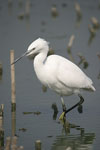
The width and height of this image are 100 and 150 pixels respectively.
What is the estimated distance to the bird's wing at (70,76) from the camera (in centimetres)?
932

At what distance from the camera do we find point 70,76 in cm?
941

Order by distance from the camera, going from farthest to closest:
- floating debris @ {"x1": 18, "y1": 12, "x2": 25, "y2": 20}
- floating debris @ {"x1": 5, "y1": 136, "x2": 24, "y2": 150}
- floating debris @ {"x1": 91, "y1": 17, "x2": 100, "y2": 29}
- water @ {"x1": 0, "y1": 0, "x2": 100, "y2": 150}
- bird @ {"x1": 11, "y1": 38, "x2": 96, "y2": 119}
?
floating debris @ {"x1": 18, "y1": 12, "x2": 25, "y2": 20} → floating debris @ {"x1": 91, "y1": 17, "x2": 100, "y2": 29} → bird @ {"x1": 11, "y1": 38, "x2": 96, "y2": 119} → water @ {"x1": 0, "y1": 0, "x2": 100, "y2": 150} → floating debris @ {"x1": 5, "y1": 136, "x2": 24, "y2": 150}

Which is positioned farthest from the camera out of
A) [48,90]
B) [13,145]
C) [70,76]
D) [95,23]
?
[95,23]

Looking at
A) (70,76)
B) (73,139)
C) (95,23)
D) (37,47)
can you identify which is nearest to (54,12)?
(95,23)

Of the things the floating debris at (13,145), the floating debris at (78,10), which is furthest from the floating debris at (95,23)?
the floating debris at (13,145)

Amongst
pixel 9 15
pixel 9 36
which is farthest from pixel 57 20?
pixel 9 36

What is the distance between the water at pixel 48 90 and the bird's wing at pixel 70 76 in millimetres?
779

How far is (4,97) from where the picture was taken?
11562 millimetres

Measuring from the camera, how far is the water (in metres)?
8.66

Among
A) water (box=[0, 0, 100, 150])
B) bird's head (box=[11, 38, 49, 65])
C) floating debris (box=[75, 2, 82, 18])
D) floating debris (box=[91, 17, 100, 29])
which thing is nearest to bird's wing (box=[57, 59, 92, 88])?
bird's head (box=[11, 38, 49, 65])

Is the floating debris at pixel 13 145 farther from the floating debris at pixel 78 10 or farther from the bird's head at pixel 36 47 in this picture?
the floating debris at pixel 78 10

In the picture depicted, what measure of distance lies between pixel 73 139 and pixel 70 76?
148 cm

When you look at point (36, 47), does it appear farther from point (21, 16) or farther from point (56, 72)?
point (21, 16)

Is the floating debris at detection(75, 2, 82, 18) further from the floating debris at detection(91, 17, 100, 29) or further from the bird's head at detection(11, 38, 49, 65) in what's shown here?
the bird's head at detection(11, 38, 49, 65)
